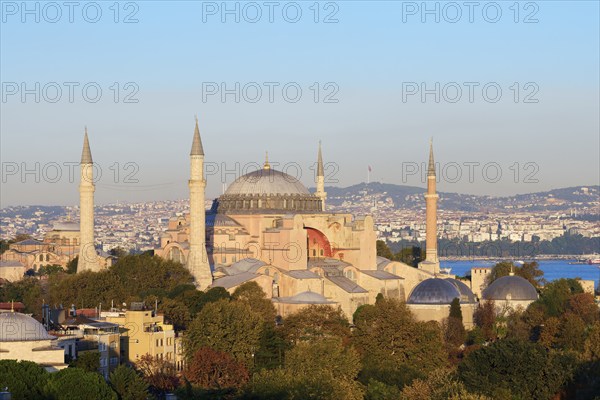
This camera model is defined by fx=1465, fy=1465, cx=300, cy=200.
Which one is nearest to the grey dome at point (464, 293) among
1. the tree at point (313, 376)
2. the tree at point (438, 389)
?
the tree at point (313, 376)

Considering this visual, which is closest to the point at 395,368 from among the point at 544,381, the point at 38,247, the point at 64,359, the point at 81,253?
the point at 544,381

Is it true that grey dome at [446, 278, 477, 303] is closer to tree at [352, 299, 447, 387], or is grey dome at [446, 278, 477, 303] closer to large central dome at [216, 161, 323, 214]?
large central dome at [216, 161, 323, 214]

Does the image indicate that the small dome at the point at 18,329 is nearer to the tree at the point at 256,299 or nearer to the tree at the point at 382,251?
the tree at the point at 256,299

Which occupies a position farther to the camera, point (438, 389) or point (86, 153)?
point (86, 153)

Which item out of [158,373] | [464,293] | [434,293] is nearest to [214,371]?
[158,373]

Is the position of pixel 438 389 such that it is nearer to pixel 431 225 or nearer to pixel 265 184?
pixel 265 184

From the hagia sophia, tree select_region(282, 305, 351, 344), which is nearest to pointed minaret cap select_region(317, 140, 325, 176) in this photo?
the hagia sophia
